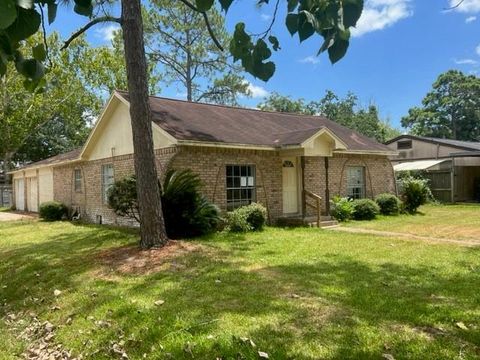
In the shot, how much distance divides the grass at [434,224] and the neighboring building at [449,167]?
18.5 feet

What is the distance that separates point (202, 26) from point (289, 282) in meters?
32.6

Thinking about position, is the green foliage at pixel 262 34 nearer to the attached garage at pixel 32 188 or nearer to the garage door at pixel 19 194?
the attached garage at pixel 32 188

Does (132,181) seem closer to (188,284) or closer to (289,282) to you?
(188,284)

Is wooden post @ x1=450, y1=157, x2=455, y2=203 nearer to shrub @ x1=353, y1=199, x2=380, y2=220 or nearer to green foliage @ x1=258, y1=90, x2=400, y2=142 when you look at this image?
shrub @ x1=353, y1=199, x2=380, y2=220

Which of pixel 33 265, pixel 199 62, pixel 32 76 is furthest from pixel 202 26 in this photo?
pixel 32 76

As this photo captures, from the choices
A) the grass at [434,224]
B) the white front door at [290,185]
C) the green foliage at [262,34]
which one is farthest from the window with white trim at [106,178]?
the green foliage at [262,34]

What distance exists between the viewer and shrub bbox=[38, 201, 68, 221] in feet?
66.6

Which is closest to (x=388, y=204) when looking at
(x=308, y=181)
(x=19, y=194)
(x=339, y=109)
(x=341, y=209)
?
(x=341, y=209)

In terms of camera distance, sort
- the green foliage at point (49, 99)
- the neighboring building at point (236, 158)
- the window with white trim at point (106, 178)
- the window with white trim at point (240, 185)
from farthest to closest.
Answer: the green foliage at point (49, 99) < the window with white trim at point (106, 178) < the window with white trim at point (240, 185) < the neighboring building at point (236, 158)

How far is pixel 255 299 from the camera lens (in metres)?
6.17

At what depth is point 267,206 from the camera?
1565 cm

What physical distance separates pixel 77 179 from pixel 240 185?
9582mm

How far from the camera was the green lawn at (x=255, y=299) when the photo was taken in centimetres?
468

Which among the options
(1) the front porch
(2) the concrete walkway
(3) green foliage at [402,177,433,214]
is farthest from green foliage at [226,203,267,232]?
(3) green foliage at [402,177,433,214]
